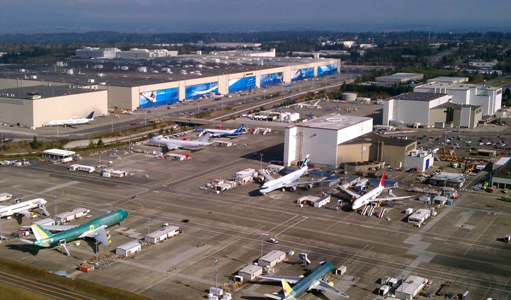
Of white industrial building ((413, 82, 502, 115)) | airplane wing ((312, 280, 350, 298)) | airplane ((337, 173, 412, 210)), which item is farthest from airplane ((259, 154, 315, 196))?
white industrial building ((413, 82, 502, 115))

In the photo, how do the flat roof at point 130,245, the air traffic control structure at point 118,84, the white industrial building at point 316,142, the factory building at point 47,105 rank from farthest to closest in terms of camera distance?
the air traffic control structure at point 118,84, the factory building at point 47,105, the white industrial building at point 316,142, the flat roof at point 130,245

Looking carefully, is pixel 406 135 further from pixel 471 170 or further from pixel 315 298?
pixel 315 298

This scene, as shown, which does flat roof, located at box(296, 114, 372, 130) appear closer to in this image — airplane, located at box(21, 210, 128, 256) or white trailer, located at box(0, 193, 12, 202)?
airplane, located at box(21, 210, 128, 256)

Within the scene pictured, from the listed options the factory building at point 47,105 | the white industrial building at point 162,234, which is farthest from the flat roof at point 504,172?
the factory building at point 47,105

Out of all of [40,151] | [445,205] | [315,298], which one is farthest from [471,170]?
[40,151]

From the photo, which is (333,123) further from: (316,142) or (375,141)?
(375,141)

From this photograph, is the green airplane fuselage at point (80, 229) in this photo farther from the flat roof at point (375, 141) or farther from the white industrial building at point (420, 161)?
the white industrial building at point (420, 161)
